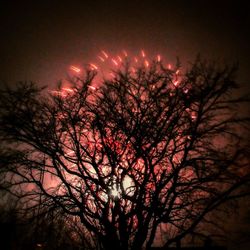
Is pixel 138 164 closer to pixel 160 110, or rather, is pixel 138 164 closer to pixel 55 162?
pixel 160 110

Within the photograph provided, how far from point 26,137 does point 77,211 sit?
352cm

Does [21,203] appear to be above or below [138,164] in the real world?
below

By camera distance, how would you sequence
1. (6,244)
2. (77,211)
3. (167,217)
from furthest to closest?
1. (6,244)
2. (77,211)
3. (167,217)

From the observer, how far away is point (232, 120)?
1150 centimetres

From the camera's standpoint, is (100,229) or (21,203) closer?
(21,203)

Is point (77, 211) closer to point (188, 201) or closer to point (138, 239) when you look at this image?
point (138, 239)

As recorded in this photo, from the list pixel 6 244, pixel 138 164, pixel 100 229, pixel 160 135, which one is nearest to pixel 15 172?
pixel 100 229

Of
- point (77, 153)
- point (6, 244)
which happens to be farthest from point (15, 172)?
point (6, 244)

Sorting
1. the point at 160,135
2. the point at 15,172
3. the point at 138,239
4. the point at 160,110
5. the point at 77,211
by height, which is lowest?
the point at 138,239

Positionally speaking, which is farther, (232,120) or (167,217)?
(232,120)

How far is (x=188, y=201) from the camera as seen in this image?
10914 mm

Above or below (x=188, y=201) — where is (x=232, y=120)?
above

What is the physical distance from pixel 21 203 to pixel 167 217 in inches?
211

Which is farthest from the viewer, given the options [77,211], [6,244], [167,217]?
[6,244]
